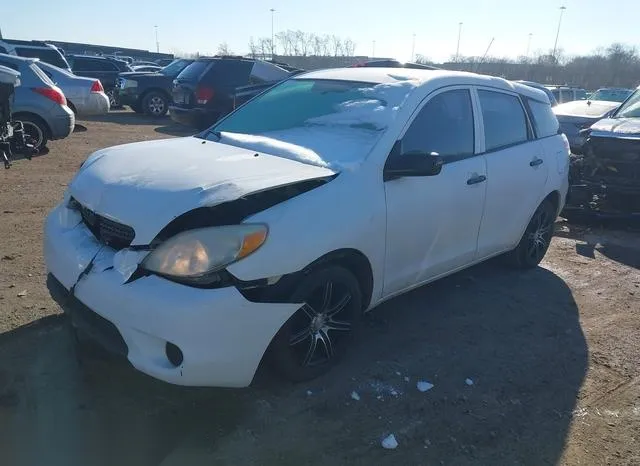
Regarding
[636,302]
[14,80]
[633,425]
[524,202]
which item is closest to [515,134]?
[524,202]

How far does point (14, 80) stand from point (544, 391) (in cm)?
699

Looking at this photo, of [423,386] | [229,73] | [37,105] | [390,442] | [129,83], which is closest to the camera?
[390,442]

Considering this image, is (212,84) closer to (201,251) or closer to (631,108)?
(631,108)

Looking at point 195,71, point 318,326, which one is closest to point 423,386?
point 318,326

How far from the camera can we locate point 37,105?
9438 millimetres

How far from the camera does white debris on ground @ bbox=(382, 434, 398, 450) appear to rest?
2.89m

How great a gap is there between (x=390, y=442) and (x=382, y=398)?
1.29ft

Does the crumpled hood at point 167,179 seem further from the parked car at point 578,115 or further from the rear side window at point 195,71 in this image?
the rear side window at point 195,71

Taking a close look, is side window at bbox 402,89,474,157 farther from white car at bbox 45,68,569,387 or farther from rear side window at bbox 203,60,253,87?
rear side window at bbox 203,60,253,87

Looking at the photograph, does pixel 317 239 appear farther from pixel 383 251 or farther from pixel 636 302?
pixel 636 302

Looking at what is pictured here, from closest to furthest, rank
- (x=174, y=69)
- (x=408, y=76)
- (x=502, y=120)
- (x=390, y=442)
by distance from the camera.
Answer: (x=390, y=442) → (x=408, y=76) → (x=502, y=120) → (x=174, y=69)

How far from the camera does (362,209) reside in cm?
334

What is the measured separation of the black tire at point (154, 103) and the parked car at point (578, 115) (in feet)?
39.1

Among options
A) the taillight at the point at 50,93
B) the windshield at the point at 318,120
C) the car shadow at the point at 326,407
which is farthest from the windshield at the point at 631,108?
the taillight at the point at 50,93
